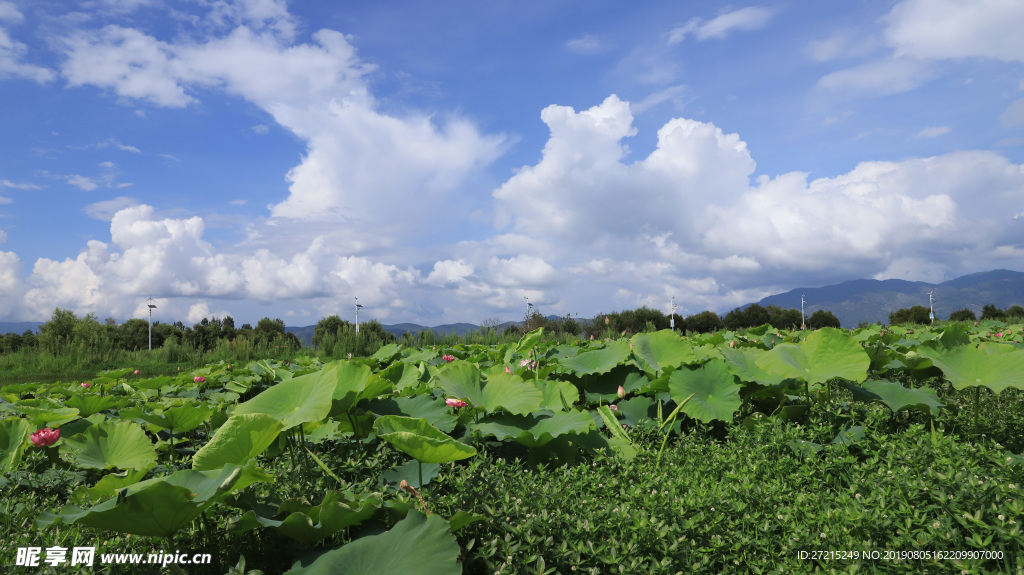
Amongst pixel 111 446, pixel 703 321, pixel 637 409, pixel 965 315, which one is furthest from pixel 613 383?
pixel 703 321

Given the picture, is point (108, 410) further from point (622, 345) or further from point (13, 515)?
point (622, 345)

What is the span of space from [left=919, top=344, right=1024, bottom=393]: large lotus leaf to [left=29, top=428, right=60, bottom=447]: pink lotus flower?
488 cm

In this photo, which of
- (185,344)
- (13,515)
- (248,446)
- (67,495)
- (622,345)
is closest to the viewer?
(248,446)

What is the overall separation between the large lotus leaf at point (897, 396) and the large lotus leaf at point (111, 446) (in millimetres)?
3903

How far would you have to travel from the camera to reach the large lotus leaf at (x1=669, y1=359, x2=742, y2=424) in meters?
2.91

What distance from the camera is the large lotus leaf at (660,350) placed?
3.48m

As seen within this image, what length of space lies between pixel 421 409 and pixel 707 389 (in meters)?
1.70

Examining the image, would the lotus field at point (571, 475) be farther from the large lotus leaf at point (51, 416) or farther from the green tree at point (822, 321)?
the green tree at point (822, 321)

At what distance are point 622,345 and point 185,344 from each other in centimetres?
1725

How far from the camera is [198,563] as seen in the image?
157 cm

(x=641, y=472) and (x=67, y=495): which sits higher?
(x=641, y=472)

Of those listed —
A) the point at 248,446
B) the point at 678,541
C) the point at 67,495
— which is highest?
the point at 248,446

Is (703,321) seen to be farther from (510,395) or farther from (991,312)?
(510,395)

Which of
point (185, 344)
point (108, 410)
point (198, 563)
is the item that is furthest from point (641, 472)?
point (185, 344)
